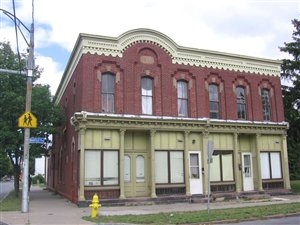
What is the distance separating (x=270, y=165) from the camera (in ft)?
84.0

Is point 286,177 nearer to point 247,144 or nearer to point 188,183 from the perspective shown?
point 247,144

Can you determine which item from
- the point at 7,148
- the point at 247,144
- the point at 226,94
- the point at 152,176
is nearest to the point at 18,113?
the point at 7,148

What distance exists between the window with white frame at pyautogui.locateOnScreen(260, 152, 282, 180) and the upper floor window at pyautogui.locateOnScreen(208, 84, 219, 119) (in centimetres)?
408

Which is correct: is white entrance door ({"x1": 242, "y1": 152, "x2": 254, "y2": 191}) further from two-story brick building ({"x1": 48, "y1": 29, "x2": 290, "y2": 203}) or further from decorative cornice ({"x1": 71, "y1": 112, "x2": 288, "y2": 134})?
decorative cornice ({"x1": 71, "y1": 112, "x2": 288, "y2": 134})

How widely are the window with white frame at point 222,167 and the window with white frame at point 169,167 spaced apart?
7.47 ft

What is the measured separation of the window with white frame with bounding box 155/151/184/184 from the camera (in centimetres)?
2220

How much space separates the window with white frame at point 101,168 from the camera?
20.6 metres

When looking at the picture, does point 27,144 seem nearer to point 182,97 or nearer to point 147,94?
point 147,94

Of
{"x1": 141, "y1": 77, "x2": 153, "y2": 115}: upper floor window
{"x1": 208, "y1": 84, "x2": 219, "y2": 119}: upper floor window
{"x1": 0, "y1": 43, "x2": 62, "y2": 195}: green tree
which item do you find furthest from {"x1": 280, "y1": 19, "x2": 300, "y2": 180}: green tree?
{"x1": 0, "y1": 43, "x2": 62, "y2": 195}: green tree

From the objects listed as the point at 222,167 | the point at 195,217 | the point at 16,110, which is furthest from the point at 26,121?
the point at 222,167

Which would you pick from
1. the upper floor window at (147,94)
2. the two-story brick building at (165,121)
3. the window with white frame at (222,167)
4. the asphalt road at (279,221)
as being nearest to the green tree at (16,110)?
the two-story brick building at (165,121)

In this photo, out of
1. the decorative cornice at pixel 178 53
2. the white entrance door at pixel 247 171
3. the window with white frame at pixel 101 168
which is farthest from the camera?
the white entrance door at pixel 247 171

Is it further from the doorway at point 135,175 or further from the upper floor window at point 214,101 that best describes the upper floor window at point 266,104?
the doorway at point 135,175

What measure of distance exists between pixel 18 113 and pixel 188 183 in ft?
35.7
